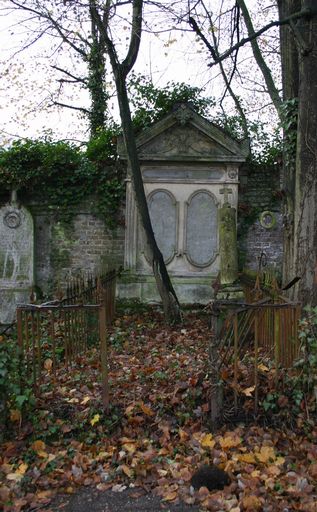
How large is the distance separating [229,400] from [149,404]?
78cm

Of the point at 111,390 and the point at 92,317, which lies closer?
the point at 111,390

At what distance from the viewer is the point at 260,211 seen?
10930mm

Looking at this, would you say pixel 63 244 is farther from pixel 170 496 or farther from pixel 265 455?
pixel 170 496

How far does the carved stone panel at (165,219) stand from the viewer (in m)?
10.6

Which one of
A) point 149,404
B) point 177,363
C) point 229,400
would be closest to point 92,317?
point 177,363

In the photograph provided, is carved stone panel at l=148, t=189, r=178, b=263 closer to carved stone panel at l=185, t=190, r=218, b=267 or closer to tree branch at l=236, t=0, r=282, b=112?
carved stone panel at l=185, t=190, r=218, b=267

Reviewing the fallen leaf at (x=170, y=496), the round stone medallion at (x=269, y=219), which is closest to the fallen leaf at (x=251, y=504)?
the fallen leaf at (x=170, y=496)

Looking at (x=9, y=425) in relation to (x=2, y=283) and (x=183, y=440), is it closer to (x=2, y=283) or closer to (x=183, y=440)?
(x=183, y=440)

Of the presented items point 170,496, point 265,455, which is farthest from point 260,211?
point 170,496

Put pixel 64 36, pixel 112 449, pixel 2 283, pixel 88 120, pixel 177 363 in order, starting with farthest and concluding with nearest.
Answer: pixel 88 120 → pixel 2 283 → pixel 64 36 → pixel 177 363 → pixel 112 449

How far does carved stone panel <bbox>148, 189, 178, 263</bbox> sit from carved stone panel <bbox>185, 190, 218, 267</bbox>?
11.8 inches

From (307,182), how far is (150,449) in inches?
140

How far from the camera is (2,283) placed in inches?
426

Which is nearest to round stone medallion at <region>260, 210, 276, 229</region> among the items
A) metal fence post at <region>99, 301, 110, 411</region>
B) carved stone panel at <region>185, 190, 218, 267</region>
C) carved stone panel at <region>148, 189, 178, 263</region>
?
carved stone panel at <region>185, 190, 218, 267</region>
